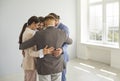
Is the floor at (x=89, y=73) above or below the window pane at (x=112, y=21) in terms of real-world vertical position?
below

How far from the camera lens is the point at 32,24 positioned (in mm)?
2404

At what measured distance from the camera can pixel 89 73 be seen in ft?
14.8

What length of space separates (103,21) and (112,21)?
33 cm

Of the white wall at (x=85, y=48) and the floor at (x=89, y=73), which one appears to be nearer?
the floor at (x=89, y=73)

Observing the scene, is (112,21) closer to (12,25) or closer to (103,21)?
(103,21)

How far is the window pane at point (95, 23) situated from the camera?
5.78m

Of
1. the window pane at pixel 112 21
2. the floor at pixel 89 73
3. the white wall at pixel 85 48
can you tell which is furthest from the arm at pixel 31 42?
the window pane at pixel 112 21

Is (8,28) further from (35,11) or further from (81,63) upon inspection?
(81,63)

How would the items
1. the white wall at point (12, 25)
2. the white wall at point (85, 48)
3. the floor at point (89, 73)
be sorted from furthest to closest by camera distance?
the white wall at point (85, 48), the white wall at point (12, 25), the floor at point (89, 73)

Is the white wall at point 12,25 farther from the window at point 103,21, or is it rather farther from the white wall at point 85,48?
the window at point 103,21

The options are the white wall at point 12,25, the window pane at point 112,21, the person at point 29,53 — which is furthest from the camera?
the window pane at point 112,21

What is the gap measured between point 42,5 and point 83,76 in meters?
2.51

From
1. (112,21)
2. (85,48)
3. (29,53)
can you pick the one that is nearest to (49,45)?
(29,53)

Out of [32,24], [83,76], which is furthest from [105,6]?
[32,24]
